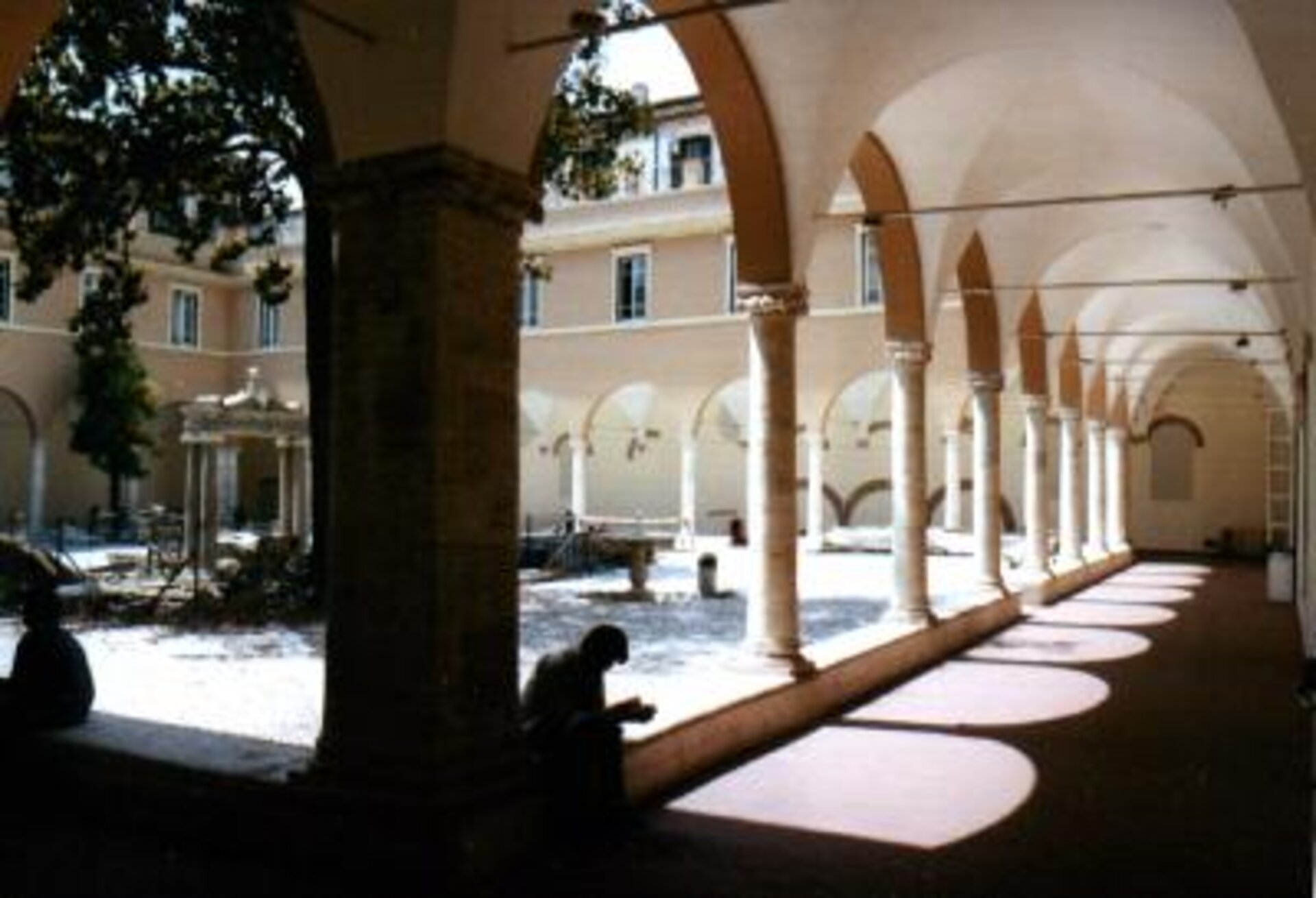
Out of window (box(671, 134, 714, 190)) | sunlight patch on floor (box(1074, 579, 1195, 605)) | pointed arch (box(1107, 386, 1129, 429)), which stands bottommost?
sunlight patch on floor (box(1074, 579, 1195, 605))

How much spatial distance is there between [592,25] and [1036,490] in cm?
1453

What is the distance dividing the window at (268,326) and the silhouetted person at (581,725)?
34.4 metres

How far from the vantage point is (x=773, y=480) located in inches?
351

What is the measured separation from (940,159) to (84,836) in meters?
9.63

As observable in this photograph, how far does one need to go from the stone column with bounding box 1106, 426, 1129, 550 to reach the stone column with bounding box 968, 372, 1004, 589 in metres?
12.3

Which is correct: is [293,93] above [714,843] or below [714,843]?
above

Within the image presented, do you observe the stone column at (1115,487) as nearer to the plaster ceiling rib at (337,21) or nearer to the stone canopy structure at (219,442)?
the stone canopy structure at (219,442)

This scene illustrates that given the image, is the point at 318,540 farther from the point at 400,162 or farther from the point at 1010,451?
A: the point at 1010,451

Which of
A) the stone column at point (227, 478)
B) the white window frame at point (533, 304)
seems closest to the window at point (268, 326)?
the stone column at point (227, 478)

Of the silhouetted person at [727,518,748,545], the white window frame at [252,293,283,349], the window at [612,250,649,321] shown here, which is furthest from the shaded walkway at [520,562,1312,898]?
the white window frame at [252,293,283,349]

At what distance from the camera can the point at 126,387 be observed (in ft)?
106

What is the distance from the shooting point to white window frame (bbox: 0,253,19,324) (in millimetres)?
31500

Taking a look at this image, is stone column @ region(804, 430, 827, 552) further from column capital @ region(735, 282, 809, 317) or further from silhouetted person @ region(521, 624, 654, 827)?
silhouetted person @ region(521, 624, 654, 827)

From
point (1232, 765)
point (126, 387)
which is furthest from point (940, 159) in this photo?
point (126, 387)
